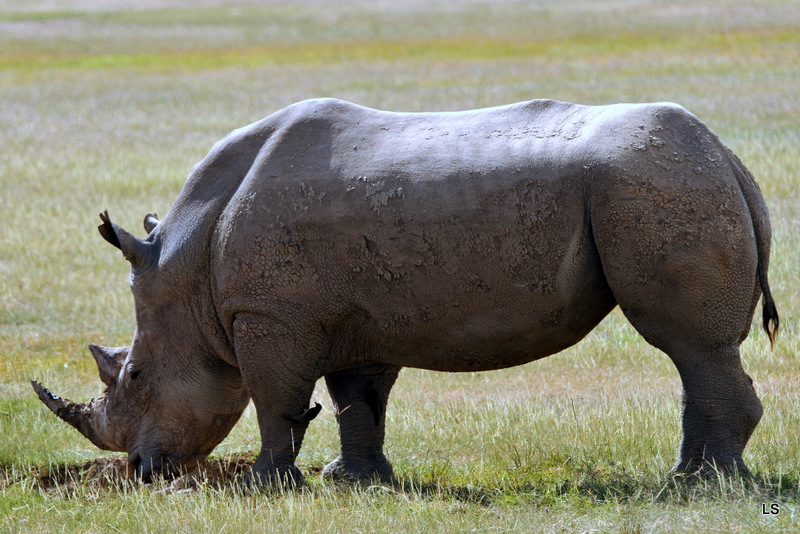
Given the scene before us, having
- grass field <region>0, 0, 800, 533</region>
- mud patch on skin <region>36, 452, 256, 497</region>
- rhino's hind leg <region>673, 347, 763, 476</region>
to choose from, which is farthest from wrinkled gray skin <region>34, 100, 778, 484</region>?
grass field <region>0, 0, 800, 533</region>

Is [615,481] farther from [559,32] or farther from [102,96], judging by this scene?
[559,32]

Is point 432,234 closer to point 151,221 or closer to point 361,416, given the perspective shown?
point 361,416

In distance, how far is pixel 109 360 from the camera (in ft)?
22.6

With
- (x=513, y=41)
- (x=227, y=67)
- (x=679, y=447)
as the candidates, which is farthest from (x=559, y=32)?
(x=679, y=447)

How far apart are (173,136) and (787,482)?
61.9ft

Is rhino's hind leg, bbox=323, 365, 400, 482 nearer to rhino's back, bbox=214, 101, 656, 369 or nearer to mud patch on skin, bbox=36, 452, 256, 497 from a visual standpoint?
rhino's back, bbox=214, 101, 656, 369

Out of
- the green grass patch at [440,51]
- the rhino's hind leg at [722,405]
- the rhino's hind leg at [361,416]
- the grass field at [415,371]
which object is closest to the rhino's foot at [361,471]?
the rhino's hind leg at [361,416]

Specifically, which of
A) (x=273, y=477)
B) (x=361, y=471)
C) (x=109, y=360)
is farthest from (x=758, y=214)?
(x=109, y=360)

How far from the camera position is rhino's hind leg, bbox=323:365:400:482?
6.77 metres

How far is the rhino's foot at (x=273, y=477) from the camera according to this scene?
6.31m

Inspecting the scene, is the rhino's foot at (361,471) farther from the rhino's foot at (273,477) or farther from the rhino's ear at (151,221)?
the rhino's ear at (151,221)

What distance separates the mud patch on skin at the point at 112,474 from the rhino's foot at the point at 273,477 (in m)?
0.60

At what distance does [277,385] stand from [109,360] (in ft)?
4.26

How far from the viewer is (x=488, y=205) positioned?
5.78m
